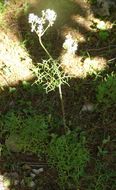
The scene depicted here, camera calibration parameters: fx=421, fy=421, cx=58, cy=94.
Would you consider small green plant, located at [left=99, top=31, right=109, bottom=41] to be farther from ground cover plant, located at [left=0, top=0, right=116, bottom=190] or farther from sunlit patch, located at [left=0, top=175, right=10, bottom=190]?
sunlit patch, located at [left=0, top=175, right=10, bottom=190]

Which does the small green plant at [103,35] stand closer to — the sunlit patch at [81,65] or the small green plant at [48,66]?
the sunlit patch at [81,65]

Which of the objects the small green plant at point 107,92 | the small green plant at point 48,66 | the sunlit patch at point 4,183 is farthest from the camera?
the small green plant at point 107,92

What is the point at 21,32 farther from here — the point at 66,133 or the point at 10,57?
the point at 66,133

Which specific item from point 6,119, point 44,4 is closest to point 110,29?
point 44,4

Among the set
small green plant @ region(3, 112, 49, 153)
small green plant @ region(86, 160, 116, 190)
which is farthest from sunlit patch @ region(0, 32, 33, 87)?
small green plant @ region(86, 160, 116, 190)

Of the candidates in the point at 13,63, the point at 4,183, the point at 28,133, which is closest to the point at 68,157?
the point at 28,133

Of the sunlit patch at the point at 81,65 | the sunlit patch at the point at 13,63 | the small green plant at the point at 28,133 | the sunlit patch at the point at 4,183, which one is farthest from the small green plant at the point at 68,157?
the sunlit patch at the point at 13,63

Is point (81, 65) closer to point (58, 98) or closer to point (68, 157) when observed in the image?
point (58, 98)
